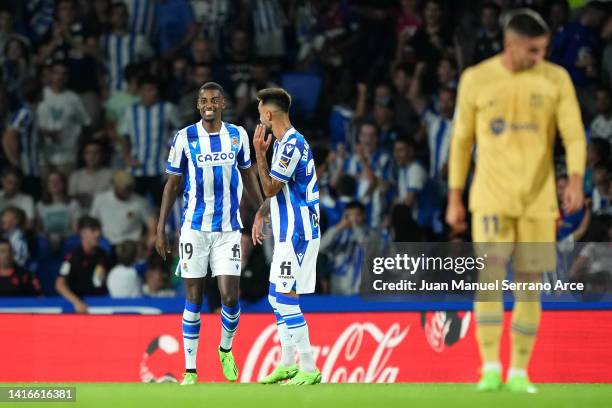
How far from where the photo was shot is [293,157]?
10.6m

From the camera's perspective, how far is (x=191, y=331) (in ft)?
37.1

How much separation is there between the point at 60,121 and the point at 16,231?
1.94 metres

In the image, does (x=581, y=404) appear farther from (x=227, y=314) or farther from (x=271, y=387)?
(x=227, y=314)

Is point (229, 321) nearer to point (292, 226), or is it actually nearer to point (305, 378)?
point (305, 378)

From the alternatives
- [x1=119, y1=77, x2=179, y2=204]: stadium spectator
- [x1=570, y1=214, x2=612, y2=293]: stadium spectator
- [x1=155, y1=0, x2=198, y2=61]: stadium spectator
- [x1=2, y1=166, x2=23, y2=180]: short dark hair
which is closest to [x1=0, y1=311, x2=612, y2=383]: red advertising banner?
[x1=570, y1=214, x2=612, y2=293]: stadium spectator

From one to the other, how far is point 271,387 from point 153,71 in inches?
336

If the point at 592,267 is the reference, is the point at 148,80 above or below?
above

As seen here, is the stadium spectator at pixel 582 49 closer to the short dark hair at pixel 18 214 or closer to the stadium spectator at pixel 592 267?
the stadium spectator at pixel 592 267

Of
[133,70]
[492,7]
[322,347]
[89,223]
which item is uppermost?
[492,7]

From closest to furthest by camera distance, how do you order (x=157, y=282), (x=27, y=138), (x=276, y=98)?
(x=276, y=98), (x=157, y=282), (x=27, y=138)

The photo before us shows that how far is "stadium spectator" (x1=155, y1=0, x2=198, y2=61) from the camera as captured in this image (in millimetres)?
18734

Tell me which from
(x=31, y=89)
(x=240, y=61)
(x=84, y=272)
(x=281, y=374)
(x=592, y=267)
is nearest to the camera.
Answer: (x=281, y=374)

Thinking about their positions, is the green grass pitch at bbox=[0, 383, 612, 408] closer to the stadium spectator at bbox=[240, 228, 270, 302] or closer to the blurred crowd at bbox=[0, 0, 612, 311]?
the stadium spectator at bbox=[240, 228, 270, 302]

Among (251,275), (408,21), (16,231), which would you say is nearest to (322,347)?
(251,275)
